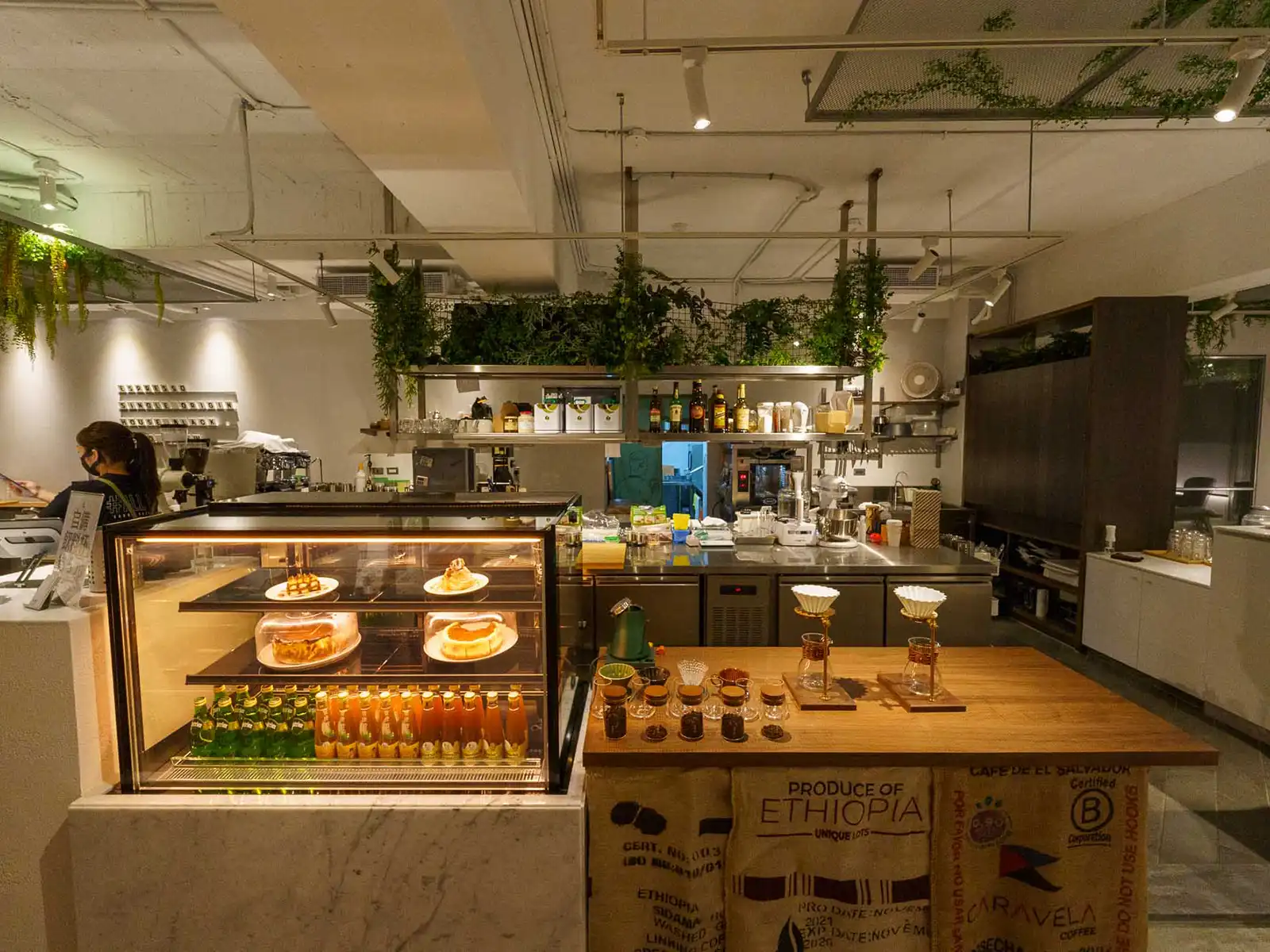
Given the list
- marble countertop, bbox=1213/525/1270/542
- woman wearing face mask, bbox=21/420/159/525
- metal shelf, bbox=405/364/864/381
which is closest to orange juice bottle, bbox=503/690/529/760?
woman wearing face mask, bbox=21/420/159/525

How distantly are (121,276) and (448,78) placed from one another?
4498mm

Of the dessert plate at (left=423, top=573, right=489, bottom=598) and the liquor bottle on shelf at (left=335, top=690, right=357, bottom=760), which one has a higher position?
the dessert plate at (left=423, top=573, right=489, bottom=598)

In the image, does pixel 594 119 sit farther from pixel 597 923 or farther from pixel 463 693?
pixel 597 923

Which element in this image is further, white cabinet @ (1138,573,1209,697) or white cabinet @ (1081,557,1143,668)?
white cabinet @ (1081,557,1143,668)

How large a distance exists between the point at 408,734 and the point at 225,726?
0.65m

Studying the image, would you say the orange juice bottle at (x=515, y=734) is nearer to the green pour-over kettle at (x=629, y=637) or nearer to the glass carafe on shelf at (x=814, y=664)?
the green pour-over kettle at (x=629, y=637)

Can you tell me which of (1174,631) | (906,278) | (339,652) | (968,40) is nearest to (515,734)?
(339,652)

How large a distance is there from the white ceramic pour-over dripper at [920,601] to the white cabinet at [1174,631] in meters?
3.27

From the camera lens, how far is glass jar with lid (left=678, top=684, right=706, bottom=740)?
6.48 feet

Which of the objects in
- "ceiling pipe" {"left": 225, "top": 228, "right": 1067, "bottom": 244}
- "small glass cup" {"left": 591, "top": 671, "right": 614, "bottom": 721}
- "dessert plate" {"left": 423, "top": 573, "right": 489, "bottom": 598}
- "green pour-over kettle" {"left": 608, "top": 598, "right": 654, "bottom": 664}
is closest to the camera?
"dessert plate" {"left": 423, "top": 573, "right": 489, "bottom": 598}

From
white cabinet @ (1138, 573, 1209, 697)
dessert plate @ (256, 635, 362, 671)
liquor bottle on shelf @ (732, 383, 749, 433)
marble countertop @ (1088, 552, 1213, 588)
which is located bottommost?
white cabinet @ (1138, 573, 1209, 697)

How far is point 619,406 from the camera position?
486 centimetres

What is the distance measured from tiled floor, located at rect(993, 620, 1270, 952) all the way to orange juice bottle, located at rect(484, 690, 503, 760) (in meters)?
2.58

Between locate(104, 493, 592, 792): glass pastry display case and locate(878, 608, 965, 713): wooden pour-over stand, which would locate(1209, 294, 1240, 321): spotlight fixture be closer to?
locate(878, 608, 965, 713): wooden pour-over stand
